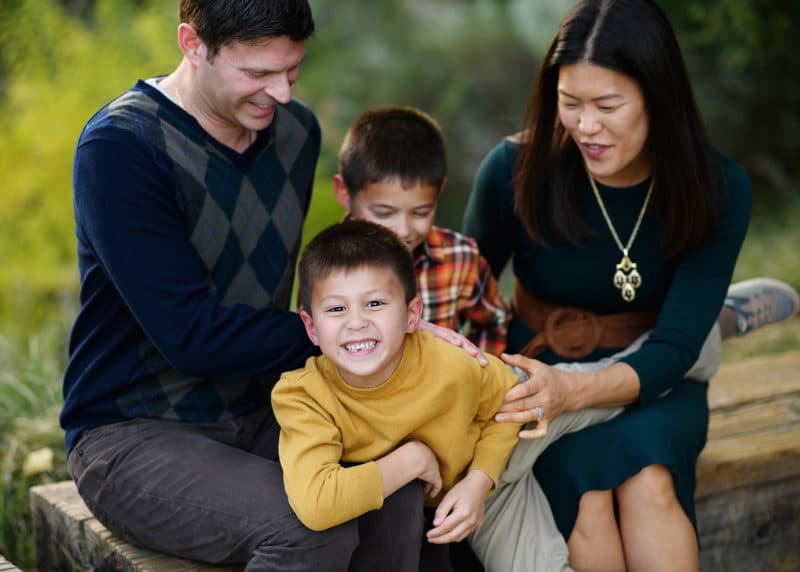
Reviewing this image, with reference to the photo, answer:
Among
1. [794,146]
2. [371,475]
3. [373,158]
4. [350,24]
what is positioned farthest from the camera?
[794,146]

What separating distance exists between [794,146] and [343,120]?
11.4 feet

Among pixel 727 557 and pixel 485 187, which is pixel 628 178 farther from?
pixel 727 557

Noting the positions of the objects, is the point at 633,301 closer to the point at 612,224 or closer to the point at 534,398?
the point at 612,224

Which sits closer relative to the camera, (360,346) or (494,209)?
(360,346)

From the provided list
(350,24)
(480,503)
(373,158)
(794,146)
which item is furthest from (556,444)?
(794,146)

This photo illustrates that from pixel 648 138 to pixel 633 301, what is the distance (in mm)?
448

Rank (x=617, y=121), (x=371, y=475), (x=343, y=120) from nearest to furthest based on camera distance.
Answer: (x=371, y=475) < (x=617, y=121) < (x=343, y=120)

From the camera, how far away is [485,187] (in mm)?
2842

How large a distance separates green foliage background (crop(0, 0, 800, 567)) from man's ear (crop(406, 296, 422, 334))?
2.24m

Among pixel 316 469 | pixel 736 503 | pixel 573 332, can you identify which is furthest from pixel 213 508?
pixel 736 503

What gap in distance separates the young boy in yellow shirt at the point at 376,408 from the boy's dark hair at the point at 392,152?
0.47 m

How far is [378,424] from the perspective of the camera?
2113 millimetres

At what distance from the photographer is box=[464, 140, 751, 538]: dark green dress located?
2400mm

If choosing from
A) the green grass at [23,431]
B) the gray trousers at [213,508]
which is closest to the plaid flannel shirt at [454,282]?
the gray trousers at [213,508]
